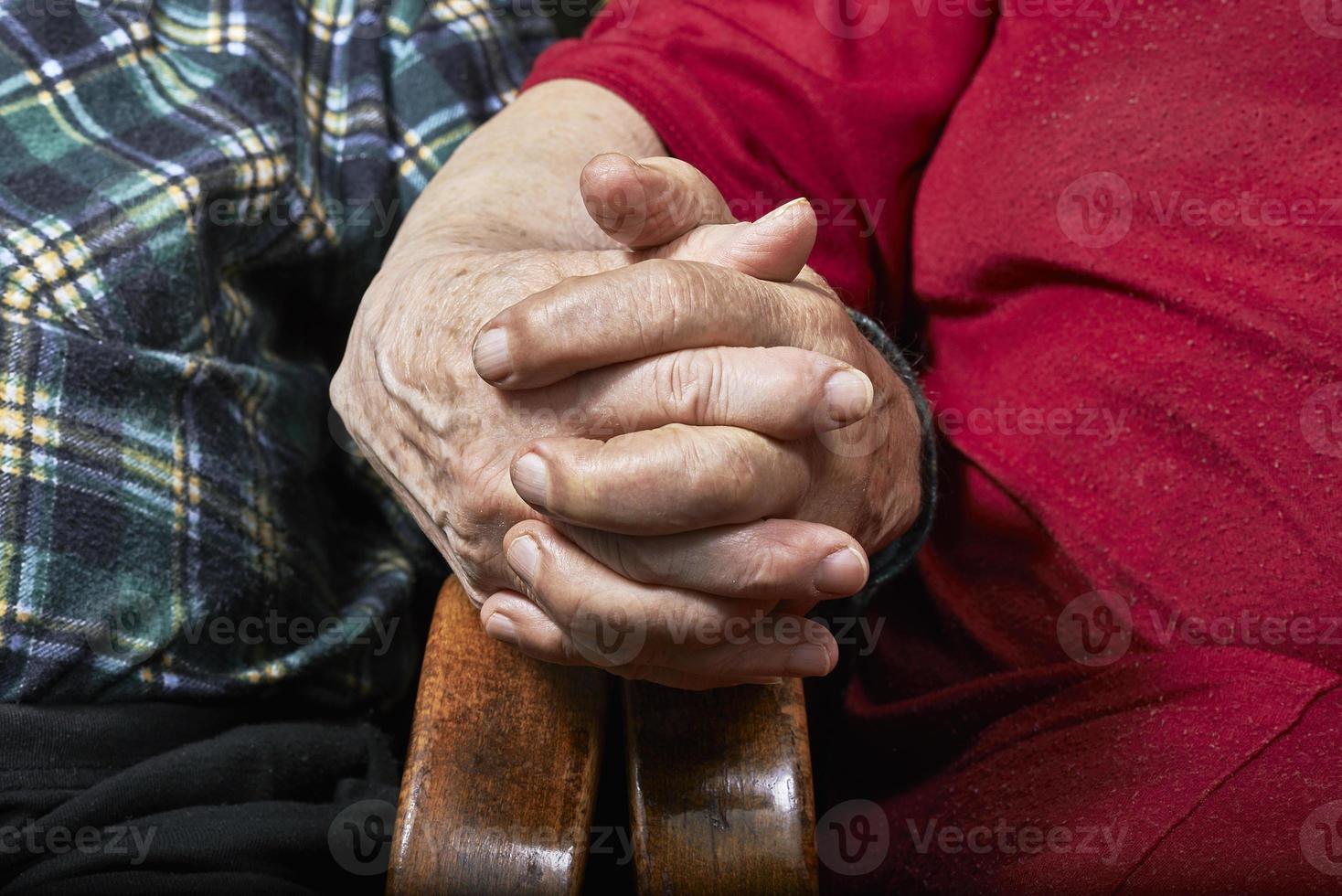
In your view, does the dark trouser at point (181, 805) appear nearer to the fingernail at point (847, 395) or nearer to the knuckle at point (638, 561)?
the knuckle at point (638, 561)

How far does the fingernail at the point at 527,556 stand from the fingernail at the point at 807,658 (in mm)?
146

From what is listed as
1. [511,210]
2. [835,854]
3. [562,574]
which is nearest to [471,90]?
[511,210]

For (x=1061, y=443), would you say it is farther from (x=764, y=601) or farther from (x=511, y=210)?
(x=511, y=210)

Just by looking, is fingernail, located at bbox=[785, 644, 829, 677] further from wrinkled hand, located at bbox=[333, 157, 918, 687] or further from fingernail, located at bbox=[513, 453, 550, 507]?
fingernail, located at bbox=[513, 453, 550, 507]

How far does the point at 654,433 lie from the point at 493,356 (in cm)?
9

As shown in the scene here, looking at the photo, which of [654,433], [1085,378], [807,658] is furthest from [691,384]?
[1085,378]

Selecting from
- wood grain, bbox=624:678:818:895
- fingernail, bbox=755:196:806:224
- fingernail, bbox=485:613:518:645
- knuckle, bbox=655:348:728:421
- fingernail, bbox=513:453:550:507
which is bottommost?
wood grain, bbox=624:678:818:895

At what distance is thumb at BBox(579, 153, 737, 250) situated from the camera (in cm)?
53

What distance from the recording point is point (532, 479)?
49cm

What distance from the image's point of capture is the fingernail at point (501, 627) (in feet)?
1.83

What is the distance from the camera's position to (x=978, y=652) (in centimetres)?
78

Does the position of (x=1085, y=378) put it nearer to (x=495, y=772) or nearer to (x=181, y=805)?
(x=495, y=772)

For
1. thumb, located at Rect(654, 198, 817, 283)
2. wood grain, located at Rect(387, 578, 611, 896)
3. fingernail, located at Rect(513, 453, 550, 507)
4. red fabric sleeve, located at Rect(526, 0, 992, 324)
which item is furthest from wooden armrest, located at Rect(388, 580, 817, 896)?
red fabric sleeve, located at Rect(526, 0, 992, 324)

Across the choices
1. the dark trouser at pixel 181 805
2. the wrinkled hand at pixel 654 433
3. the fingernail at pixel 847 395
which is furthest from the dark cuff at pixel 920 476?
Result: the dark trouser at pixel 181 805
